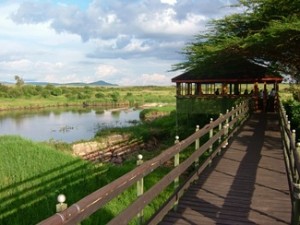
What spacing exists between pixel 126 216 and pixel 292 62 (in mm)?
24375

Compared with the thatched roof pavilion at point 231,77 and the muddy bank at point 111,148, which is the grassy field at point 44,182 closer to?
the muddy bank at point 111,148

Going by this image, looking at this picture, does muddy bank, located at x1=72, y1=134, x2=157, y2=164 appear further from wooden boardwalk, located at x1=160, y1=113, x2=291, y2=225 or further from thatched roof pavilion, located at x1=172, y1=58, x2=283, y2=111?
wooden boardwalk, located at x1=160, y1=113, x2=291, y2=225

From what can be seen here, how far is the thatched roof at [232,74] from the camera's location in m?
27.4

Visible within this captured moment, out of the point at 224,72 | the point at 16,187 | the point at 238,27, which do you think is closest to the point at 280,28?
the point at 238,27

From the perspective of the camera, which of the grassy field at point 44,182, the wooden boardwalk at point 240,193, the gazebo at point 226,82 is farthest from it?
the gazebo at point 226,82

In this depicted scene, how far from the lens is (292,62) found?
26219 mm

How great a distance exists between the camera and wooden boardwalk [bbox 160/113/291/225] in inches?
239

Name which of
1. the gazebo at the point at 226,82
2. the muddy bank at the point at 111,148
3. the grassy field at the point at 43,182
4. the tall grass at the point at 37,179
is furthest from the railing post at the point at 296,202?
the gazebo at the point at 226,82

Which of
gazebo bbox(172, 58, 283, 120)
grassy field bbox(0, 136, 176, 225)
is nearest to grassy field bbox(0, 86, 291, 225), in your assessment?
grassy field bbox(0, 136, 176, 225)

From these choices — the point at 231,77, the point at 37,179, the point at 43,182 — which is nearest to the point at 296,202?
the point at 43,182

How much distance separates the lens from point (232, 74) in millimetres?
28375

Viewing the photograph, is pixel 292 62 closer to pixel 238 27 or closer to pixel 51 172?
pixel 238 27

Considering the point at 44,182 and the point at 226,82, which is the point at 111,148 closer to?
the point at 226,82

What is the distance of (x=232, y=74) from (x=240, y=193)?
21754 mm
